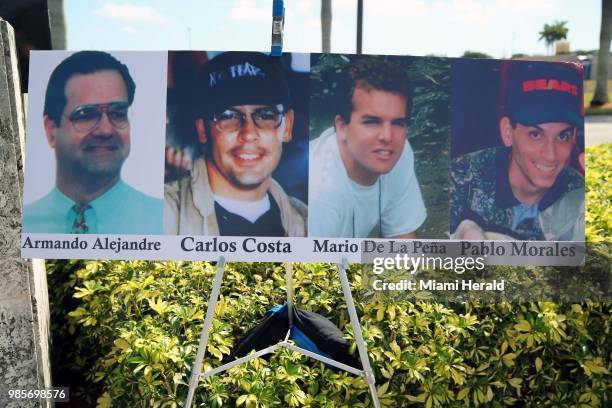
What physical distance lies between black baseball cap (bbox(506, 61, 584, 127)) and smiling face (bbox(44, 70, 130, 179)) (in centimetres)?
182

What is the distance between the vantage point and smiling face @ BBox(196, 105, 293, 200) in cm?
300

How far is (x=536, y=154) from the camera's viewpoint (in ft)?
10.3

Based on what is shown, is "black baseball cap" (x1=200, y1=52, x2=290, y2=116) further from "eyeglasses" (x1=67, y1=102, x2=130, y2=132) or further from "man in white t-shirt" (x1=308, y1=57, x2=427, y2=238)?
"eyeglasses" (x1=67, y1=102, x2=130, y2=132)

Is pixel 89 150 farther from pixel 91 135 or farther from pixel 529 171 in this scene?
pixel 529 171

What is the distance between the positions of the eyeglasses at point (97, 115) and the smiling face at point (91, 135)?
1 cm

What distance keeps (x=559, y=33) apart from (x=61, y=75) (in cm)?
8120

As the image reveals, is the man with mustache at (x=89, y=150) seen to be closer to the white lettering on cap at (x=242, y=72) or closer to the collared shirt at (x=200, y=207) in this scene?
the collared shirt at (x=200, y=207)

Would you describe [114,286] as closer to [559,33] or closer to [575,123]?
[575,123]

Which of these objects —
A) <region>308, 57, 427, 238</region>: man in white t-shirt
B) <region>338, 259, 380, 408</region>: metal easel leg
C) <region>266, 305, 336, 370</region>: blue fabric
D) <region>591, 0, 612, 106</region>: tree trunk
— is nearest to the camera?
<region>338, 259, 380, 408</region>: metal easel leg

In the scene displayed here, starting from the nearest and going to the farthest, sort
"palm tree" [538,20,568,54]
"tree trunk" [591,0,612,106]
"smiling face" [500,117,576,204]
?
"smiling face" [500,117,576,204] < "tree trunk" [591,0,612,106] < "palm tree" [538,20,568,54]

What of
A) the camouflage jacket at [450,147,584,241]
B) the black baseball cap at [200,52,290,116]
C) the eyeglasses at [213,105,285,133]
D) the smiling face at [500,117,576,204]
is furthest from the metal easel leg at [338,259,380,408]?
the smiling face at [500,117,576,204]

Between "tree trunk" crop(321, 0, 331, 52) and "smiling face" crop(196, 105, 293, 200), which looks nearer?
"smiling face" crop(196, 105, 293, 200)

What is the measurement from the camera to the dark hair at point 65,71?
309cm

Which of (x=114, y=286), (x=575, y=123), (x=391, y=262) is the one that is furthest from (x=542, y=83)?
(x=114, y=286)
